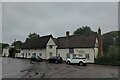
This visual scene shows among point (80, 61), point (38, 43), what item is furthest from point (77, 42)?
point (38, 43)

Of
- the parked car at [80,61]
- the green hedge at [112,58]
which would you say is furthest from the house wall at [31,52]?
the green hedge at [112,58]

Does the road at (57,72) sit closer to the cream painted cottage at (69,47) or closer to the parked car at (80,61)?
the parked car at (80,61)

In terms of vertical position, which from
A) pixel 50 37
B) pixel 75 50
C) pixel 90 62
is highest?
pixel 50 37

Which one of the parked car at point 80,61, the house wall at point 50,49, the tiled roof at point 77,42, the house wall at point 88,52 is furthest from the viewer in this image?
the house wall at point 50,49

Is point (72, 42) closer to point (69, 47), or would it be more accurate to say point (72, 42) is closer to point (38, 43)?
point (69, 47)

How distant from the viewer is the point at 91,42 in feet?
136

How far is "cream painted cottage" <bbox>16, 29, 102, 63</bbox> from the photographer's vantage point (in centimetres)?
4053

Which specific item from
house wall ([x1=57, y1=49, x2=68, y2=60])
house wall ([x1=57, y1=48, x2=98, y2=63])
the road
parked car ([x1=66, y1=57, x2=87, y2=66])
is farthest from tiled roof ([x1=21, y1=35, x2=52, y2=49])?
the road

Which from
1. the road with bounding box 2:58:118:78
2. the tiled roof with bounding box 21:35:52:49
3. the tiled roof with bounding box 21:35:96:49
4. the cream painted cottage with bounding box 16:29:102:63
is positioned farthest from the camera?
the tiled roof with bounding box 21:35:52:49

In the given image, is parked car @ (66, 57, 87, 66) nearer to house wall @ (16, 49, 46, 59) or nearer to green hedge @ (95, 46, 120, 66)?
green hedge @ (95, 46, 120, 66)

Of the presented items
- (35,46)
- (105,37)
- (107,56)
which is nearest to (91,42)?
(107,56)

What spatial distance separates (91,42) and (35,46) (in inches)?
737

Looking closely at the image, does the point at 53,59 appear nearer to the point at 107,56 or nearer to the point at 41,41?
the point at 107,56

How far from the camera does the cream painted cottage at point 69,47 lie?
40.5 m
